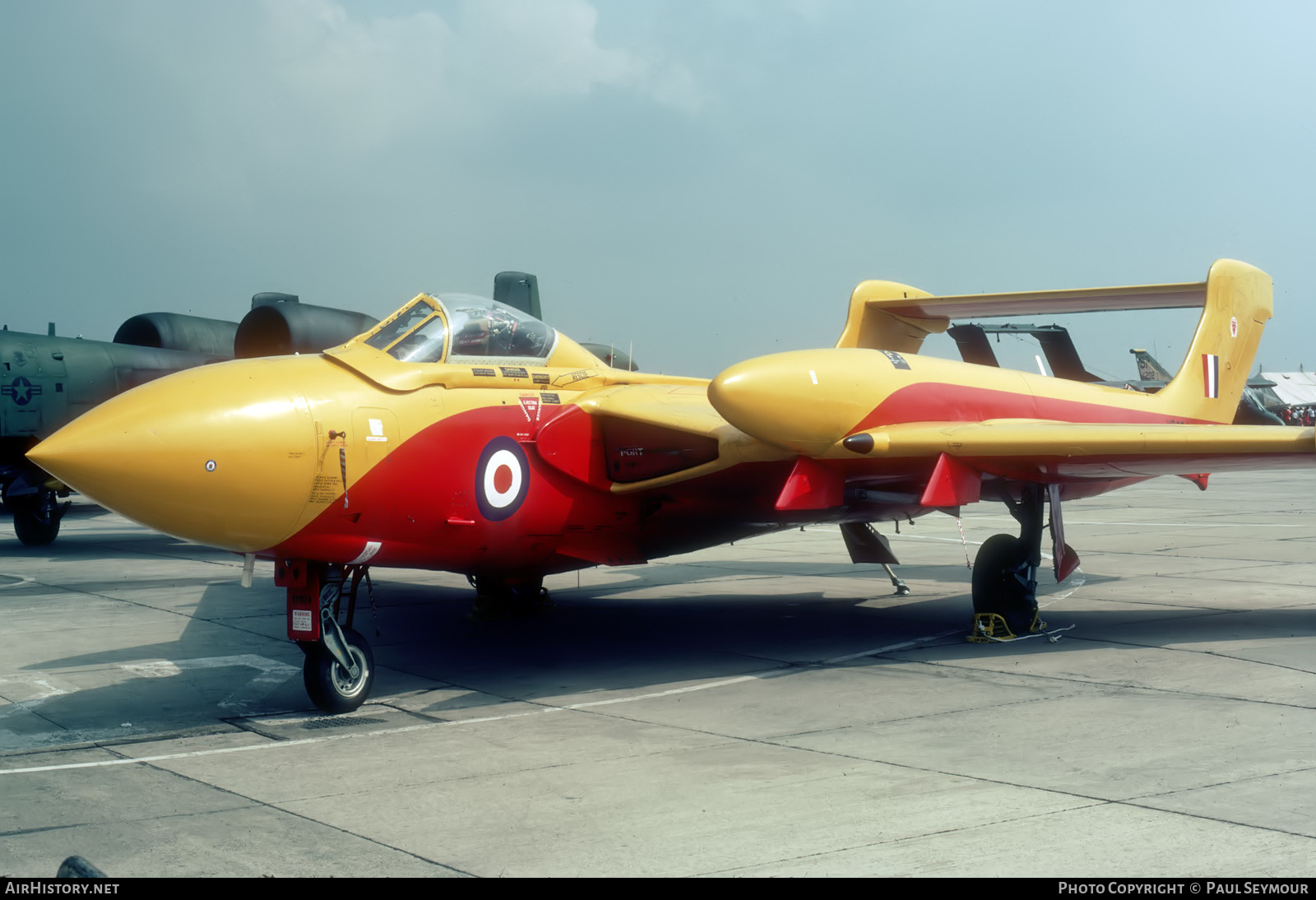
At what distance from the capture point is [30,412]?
1950 centimetres

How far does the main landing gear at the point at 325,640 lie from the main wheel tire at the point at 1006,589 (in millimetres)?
5454

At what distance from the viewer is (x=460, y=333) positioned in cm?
879

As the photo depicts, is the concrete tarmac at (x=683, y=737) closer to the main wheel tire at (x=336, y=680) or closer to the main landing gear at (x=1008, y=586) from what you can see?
the main wheel tire at (x=336, y=680)


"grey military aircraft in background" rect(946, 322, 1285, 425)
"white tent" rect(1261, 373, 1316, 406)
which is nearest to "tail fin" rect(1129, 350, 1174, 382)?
"grey military aircraft in background" rect(946, 322, 1285, 425)

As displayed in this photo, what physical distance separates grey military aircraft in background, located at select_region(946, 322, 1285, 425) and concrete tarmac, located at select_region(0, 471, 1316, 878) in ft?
45.2

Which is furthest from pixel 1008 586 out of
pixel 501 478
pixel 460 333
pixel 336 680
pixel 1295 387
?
pixel 1295 387

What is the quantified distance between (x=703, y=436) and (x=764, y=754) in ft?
9.79

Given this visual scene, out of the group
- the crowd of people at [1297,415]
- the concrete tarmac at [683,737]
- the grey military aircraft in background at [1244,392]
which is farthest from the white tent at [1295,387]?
the concrete tarmac at [683,737]

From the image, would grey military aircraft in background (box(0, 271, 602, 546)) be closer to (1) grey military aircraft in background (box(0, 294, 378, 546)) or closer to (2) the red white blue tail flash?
(1) grey military aircraft in background (box(0, 294, 378, 546))

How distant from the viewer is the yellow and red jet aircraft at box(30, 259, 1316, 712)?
7.23 m

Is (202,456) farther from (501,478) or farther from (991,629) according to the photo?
(991,629)

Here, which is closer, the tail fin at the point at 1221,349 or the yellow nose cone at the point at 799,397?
the yellow nose cone at the point at 799,397

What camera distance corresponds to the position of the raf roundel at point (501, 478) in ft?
27.8

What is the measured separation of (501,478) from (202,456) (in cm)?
224
